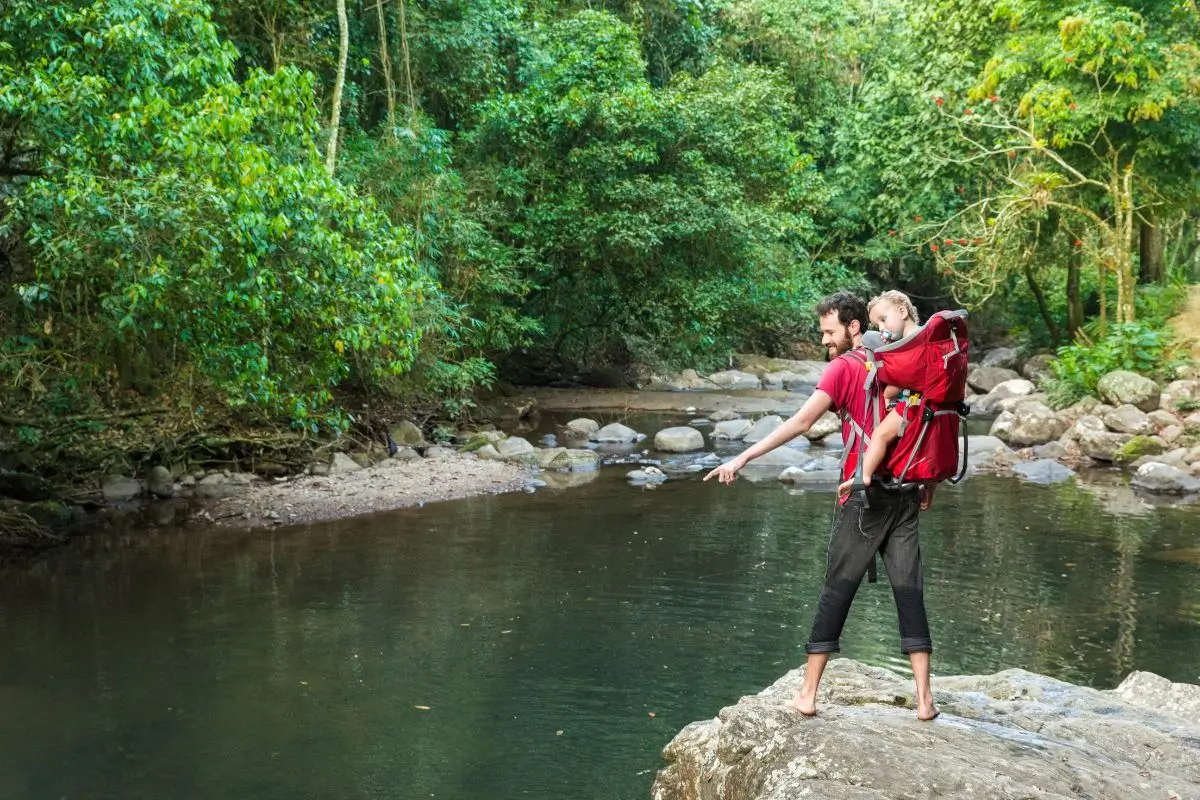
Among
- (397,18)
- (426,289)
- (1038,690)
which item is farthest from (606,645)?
(397,18)

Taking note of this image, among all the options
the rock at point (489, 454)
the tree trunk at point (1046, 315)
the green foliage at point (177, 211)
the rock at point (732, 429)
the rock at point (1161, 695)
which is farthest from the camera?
the tree trunk at point (1046, 315)

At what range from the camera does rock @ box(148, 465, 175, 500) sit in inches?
534

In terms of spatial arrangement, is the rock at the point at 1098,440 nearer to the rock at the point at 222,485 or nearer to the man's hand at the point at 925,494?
the rock at the point at 222,485

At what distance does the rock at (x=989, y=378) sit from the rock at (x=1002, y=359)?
1.78 ft

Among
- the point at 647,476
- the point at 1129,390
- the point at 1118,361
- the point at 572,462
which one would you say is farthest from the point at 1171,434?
the point at 572,462

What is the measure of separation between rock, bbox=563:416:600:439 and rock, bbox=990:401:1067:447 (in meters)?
6.43

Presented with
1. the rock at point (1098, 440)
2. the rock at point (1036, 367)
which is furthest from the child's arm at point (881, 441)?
the rock at point (1036, 367)

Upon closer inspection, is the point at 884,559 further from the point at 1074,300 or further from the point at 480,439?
the point at 1074,300

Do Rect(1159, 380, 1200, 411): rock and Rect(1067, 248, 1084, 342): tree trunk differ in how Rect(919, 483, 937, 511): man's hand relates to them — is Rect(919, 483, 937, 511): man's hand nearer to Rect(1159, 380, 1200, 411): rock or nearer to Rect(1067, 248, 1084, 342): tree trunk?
Rect(1159, 380, 1200, 411): rock

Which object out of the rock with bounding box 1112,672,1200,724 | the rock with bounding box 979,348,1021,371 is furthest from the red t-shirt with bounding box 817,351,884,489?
the rock with bounding box 979,348,1021,371

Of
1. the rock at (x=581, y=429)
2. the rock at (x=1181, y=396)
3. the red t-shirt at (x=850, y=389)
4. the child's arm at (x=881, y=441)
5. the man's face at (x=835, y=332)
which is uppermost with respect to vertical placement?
the man's face at (x=835, y=332)

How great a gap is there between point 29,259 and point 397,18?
9180mm

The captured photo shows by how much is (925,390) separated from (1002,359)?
24.7m

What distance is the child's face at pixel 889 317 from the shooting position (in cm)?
432
